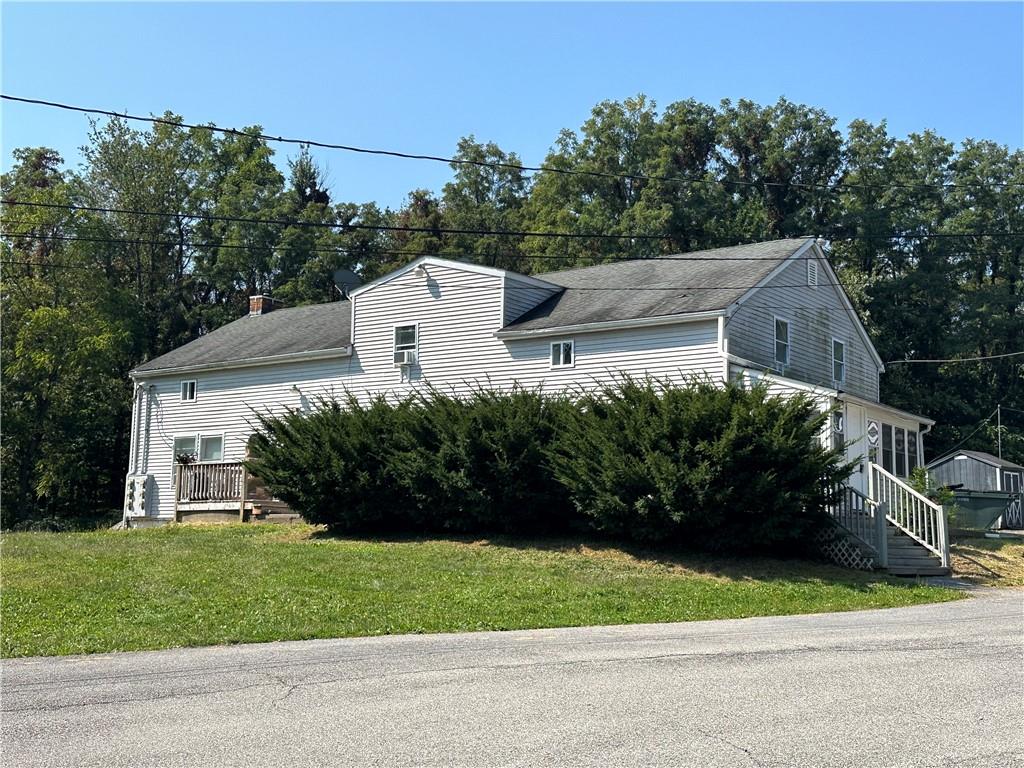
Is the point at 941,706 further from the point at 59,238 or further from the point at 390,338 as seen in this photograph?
the point at 59,238

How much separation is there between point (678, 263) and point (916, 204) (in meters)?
25.5

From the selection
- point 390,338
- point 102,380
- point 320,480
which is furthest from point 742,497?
point 102,380

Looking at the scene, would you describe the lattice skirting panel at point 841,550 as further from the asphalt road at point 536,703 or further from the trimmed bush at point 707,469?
the asphalt road at point 536,703

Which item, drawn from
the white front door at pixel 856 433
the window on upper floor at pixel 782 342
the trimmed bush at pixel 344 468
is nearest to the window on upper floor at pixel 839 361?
the window on upper floor at pixel 782 342

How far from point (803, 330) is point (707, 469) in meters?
11.0

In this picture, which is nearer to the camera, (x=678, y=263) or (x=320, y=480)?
(x=320, y=480)

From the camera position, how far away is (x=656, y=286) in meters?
26.2

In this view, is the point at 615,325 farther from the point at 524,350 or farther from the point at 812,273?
the point at 812,273

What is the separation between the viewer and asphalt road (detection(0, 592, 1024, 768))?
6.28m

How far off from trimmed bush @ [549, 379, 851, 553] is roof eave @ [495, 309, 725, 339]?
426cm

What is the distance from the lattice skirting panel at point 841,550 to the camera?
18625 mm

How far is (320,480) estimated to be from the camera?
2159 cm

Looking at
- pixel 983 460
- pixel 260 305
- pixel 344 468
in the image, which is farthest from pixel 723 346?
pixel 260 305

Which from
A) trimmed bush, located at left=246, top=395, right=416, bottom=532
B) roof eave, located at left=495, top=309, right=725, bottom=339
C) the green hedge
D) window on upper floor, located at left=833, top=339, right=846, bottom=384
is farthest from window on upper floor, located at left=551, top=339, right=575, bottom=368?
window on upper floor, located at left=833, top=339, right=846, bottom=384
